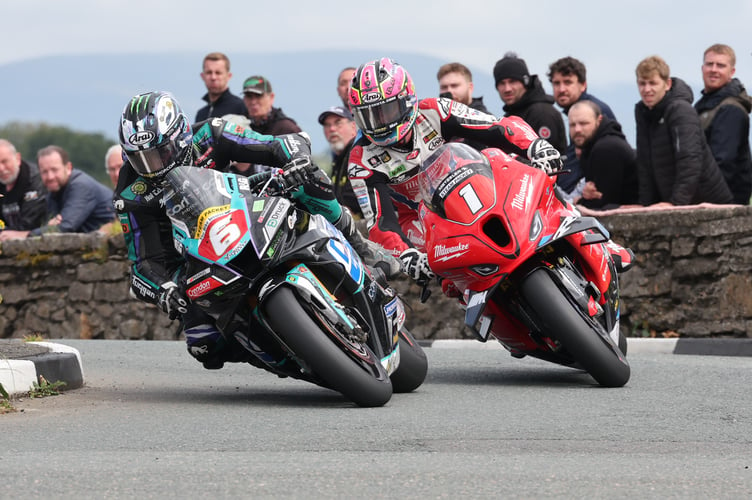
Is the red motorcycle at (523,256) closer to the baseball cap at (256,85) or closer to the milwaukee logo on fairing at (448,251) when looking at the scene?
A: the milwaukee logo on fairing at (448,251)

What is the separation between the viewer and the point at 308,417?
6438 millimetres

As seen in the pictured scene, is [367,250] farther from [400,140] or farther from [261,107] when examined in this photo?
[261,107]

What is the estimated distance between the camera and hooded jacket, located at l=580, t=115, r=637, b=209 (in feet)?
38.3

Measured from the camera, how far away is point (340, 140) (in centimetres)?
1273

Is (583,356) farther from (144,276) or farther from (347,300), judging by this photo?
(144,276)

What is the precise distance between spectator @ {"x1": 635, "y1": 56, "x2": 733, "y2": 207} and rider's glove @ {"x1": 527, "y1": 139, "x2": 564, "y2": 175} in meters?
3.15

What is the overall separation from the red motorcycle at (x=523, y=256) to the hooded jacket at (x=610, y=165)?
4044mm

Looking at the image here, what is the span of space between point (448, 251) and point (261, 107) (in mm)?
6171

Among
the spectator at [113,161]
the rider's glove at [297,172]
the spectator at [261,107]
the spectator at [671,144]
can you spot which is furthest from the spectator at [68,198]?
the rider's glove at [297,172]

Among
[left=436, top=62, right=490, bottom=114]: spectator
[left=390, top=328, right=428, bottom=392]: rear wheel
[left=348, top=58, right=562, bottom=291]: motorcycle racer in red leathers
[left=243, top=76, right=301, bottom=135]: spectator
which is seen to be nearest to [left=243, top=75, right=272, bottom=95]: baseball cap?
[left=243, top=76, right=301, bottom=135]: spectator

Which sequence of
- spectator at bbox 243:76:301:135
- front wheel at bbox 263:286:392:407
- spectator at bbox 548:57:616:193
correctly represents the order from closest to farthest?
front wheel at bbox 263:286:392:407, spectator at bbox 548:57:616:193, spectator at bbox 243:76:301:135

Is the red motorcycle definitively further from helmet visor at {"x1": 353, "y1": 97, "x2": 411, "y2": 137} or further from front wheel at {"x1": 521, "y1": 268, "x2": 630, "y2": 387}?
helmet visor at {"x1": 353, "y1": 97, "x2": 411, "y2": 137}

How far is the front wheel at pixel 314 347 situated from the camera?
6.31m

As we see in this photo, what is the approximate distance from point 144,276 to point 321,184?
1.13 m
